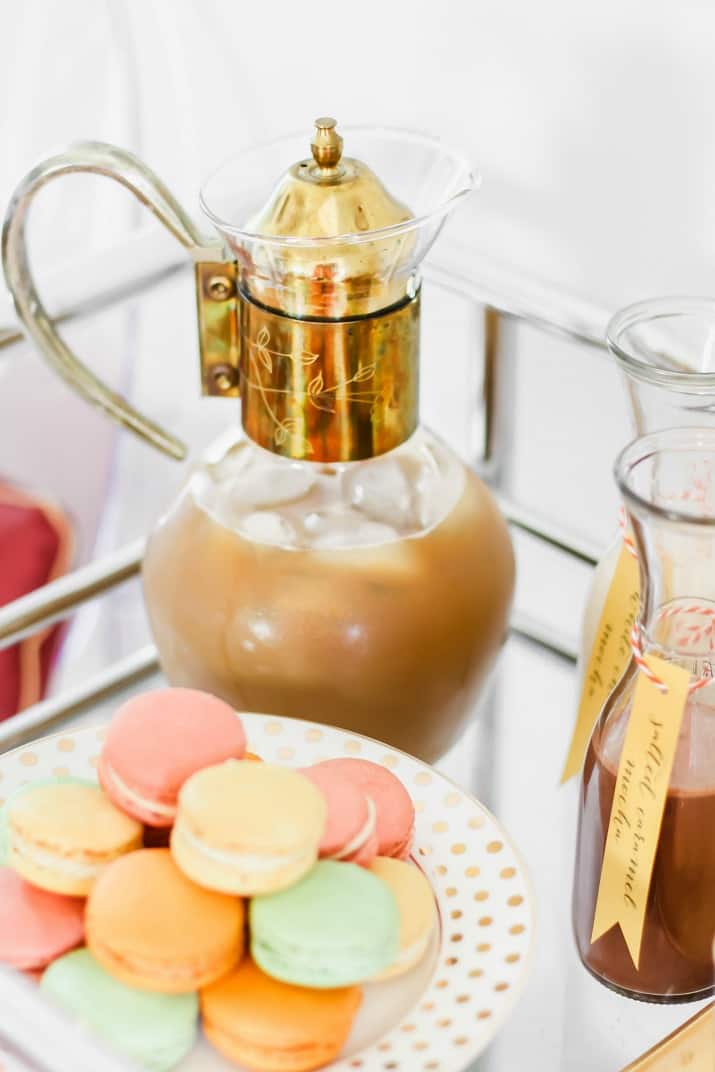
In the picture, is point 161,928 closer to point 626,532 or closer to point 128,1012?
point 128,1012

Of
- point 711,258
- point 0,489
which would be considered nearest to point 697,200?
point 711,258

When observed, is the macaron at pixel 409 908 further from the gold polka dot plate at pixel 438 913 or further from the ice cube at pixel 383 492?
the ice cube at pixel 383 492

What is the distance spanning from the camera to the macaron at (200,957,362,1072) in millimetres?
345

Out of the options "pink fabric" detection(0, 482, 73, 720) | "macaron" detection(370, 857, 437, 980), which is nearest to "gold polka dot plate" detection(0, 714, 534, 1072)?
"macaron" detection(370, 857, 437, 980)

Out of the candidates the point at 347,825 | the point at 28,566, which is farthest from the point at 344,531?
the point at 28,566

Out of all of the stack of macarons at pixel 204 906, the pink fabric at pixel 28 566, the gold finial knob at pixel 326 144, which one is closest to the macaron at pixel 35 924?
the stack of macarons at pixel 204 906

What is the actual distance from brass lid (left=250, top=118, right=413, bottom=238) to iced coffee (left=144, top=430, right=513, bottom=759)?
0.08 metres

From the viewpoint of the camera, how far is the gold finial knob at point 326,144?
0.44 m

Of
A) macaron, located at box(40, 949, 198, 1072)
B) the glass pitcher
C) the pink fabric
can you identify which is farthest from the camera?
the pink fabric

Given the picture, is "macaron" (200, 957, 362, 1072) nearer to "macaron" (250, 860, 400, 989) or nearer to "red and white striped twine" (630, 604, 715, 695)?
"macaron" (250, 860, 400, 989)

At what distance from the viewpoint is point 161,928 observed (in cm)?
35

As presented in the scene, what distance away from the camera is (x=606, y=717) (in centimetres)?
42

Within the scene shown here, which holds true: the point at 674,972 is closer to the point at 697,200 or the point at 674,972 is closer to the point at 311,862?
the point at 311,862

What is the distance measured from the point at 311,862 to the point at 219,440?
197 millimetres
